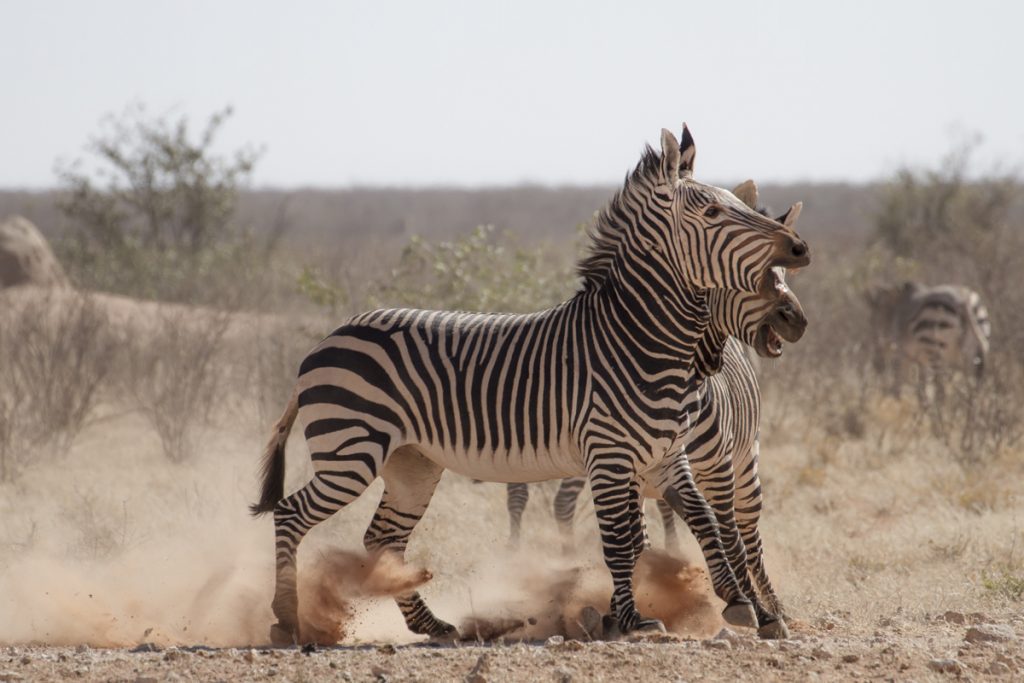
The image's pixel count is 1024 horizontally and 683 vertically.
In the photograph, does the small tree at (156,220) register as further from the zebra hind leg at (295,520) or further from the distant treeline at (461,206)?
the distant treeline at (461,206)

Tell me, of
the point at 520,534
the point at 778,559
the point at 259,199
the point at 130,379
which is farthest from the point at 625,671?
the point at 259,199

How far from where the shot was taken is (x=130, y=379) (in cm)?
1186

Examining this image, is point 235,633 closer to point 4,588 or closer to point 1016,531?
point 4,588

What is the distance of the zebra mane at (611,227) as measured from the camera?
545 cm

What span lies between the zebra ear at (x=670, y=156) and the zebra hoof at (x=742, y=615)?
186 cm

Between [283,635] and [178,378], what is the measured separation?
19.2ft

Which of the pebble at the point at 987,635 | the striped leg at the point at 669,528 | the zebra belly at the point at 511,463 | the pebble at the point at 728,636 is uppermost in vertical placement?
the zebra belly at the point at 511,463

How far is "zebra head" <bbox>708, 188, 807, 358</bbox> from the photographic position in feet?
17.1

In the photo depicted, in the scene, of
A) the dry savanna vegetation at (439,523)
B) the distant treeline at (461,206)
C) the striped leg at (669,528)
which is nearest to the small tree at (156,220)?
the dry savanna vegetation at (439,523)

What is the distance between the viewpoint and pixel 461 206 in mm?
73000

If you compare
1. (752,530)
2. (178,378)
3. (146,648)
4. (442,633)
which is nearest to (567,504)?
(752,530)

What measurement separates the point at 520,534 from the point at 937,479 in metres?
3.47

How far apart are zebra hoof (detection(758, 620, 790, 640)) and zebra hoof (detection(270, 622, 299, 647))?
2.02 m

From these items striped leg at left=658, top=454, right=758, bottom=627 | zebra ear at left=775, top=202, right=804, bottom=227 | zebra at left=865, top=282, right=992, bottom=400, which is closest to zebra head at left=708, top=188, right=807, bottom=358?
zebra ear at left=775, top=202, right=804, bottom=227
